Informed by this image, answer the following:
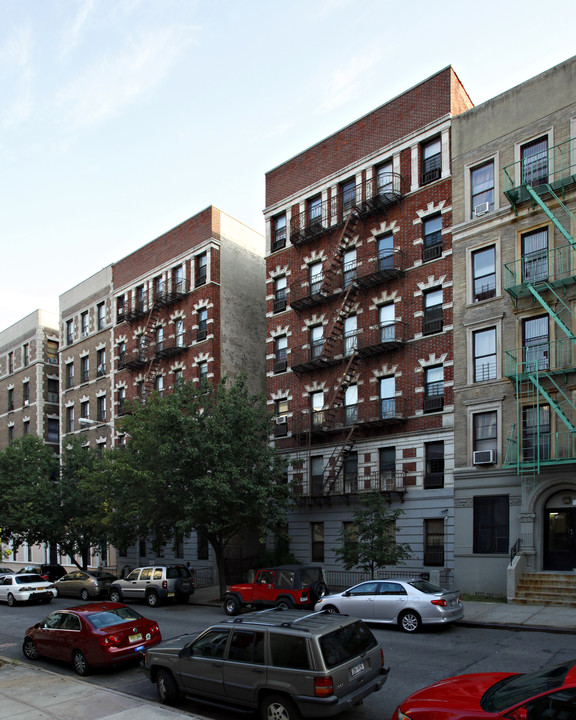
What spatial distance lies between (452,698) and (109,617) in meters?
9.35

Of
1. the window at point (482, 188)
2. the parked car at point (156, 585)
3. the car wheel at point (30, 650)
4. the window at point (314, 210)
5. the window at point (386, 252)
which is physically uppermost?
the window at point (314, 210)

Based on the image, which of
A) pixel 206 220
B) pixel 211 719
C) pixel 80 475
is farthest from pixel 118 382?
pixel 211 719

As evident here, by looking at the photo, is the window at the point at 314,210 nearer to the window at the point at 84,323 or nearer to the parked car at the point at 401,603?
the parked car at the point at 401,603

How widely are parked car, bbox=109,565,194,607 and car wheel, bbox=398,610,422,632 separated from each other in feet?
38.3

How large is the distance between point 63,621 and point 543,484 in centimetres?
1622

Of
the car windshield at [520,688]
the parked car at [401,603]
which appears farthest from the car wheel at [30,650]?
the car windshield at [520,688]

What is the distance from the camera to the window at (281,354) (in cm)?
3353

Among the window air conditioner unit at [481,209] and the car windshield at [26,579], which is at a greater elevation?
the window air conditioner unit at [481,209]

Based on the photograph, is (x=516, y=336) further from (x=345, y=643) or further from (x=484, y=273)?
(x=345, y=643)

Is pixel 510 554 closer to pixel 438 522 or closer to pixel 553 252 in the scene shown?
pixel 438 522

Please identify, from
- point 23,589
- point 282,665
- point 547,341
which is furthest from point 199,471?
point 282,665

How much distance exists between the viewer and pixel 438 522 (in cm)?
2608

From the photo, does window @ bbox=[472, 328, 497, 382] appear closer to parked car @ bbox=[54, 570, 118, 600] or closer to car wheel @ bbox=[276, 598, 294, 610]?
car wheel @ bbox=[276, 598, 294, 610]

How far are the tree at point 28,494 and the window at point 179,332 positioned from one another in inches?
421
